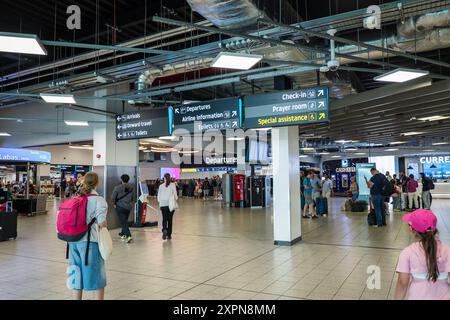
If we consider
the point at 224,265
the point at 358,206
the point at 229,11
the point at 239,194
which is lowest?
the point at 224,265

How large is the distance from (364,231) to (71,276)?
7395mm

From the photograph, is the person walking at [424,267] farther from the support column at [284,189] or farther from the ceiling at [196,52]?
the support column at [284,189]

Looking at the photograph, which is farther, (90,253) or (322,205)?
(322,205)

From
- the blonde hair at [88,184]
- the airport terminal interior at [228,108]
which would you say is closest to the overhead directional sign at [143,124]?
the airport terminal interior at [228,108]

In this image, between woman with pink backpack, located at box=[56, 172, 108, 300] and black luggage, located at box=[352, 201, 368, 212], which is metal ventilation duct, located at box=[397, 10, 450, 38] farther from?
black luggage, located at box=[352, 201, 368, 212]

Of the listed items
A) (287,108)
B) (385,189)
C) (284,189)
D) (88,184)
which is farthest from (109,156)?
(385,189)

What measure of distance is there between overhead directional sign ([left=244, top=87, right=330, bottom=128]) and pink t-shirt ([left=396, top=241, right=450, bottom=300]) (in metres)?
3.64

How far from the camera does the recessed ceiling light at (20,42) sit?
12.8ft

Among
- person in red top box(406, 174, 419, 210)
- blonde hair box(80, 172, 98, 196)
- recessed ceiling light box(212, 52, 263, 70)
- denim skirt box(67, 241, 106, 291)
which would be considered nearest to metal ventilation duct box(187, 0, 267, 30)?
recessed ceiling light box(212, 52, 263, 70)

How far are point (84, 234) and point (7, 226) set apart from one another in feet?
20.2

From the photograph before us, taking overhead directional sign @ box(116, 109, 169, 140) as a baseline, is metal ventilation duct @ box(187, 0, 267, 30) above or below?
above

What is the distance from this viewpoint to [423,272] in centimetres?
201

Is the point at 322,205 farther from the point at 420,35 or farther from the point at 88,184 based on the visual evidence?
the point at 88,184

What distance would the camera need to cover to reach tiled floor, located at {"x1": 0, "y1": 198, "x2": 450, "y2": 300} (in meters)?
4.24
